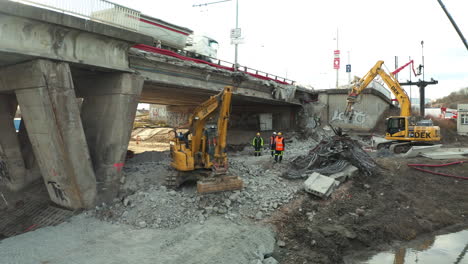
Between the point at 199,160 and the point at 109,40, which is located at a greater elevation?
the point at 109,40

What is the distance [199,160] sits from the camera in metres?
10.7

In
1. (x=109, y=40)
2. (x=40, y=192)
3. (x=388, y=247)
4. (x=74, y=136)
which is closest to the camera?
(x=388, y=247)

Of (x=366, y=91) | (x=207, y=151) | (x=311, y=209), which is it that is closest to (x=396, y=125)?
(x=366, y=91)

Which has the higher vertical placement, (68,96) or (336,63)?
(336,63)

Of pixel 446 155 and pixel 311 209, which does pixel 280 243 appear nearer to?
pixel 311 209

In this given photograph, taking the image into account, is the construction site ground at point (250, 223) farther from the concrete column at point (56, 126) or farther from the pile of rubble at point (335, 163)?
the concrete column at point (56, 126)

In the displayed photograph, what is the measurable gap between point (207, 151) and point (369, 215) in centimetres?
578

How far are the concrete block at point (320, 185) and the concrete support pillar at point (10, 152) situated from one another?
11.6 metres

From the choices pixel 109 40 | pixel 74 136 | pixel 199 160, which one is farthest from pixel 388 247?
pixel 109 40

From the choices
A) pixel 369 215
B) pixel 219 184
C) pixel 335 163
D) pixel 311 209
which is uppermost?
pixel 335 163

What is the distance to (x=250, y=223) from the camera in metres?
8.54

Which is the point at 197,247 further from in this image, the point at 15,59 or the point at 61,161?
the point at 15,59

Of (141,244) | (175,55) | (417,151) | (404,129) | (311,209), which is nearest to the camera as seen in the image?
(141,244)

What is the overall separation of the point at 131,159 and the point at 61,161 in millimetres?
7174
